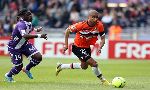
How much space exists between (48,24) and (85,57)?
1751 centimetres

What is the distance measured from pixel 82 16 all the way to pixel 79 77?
14247mm

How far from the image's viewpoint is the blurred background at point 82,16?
31719 mm

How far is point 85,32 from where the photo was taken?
16.3 meters

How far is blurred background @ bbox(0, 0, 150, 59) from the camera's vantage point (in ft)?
104

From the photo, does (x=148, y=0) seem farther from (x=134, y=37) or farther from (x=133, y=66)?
(x=133, y=66)

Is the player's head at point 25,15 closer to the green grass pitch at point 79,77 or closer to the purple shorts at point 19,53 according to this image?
the purple shorts at point 19,53

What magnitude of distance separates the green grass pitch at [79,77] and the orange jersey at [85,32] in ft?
3.72

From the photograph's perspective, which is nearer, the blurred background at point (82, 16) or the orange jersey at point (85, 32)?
the orange jersey at point (85, 32)

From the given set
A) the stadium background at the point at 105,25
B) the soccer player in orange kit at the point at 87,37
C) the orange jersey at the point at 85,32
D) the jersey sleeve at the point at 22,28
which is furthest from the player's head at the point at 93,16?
the stadium background at the point at 105,25

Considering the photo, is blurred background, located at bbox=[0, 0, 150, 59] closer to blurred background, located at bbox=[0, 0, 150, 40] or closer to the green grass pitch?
blurred background, located at bbox=[0, 0, 150, 40]

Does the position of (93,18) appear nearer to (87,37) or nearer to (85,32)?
(85,32)

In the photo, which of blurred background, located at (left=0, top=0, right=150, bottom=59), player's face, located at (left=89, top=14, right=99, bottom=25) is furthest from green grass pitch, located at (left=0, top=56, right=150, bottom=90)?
blurred background, located at (left=0, top=0, right=150, bottom=59)

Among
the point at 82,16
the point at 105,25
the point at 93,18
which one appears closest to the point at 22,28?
the point at 93,18

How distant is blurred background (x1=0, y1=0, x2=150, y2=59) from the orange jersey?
44.4 ft
